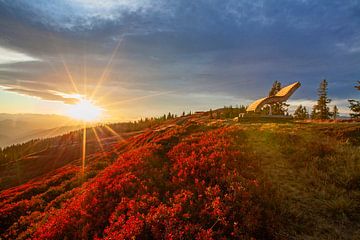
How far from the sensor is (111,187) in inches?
427

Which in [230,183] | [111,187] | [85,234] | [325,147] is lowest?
[85,234]

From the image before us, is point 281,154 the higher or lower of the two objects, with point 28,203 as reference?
higher

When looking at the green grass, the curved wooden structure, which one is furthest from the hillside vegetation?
the curved wooden structure

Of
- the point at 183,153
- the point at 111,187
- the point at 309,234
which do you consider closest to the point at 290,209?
the point at 309,234

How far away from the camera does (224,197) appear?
764 cm

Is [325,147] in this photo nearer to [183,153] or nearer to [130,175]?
[183,153]

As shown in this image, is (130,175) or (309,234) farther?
(130,175)

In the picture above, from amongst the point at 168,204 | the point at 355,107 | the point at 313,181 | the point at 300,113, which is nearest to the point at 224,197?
the point at 168,204

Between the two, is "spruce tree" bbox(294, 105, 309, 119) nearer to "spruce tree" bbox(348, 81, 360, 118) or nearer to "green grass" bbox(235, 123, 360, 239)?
"spruce tree" bbox(348, 81, 360, 118)

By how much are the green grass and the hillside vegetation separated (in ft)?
0.10

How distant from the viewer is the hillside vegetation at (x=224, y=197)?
6.65 metres

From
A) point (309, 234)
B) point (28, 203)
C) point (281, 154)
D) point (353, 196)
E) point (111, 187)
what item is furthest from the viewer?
point (28, 203)

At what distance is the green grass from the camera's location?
658 cm

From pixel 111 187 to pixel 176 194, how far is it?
379cm
